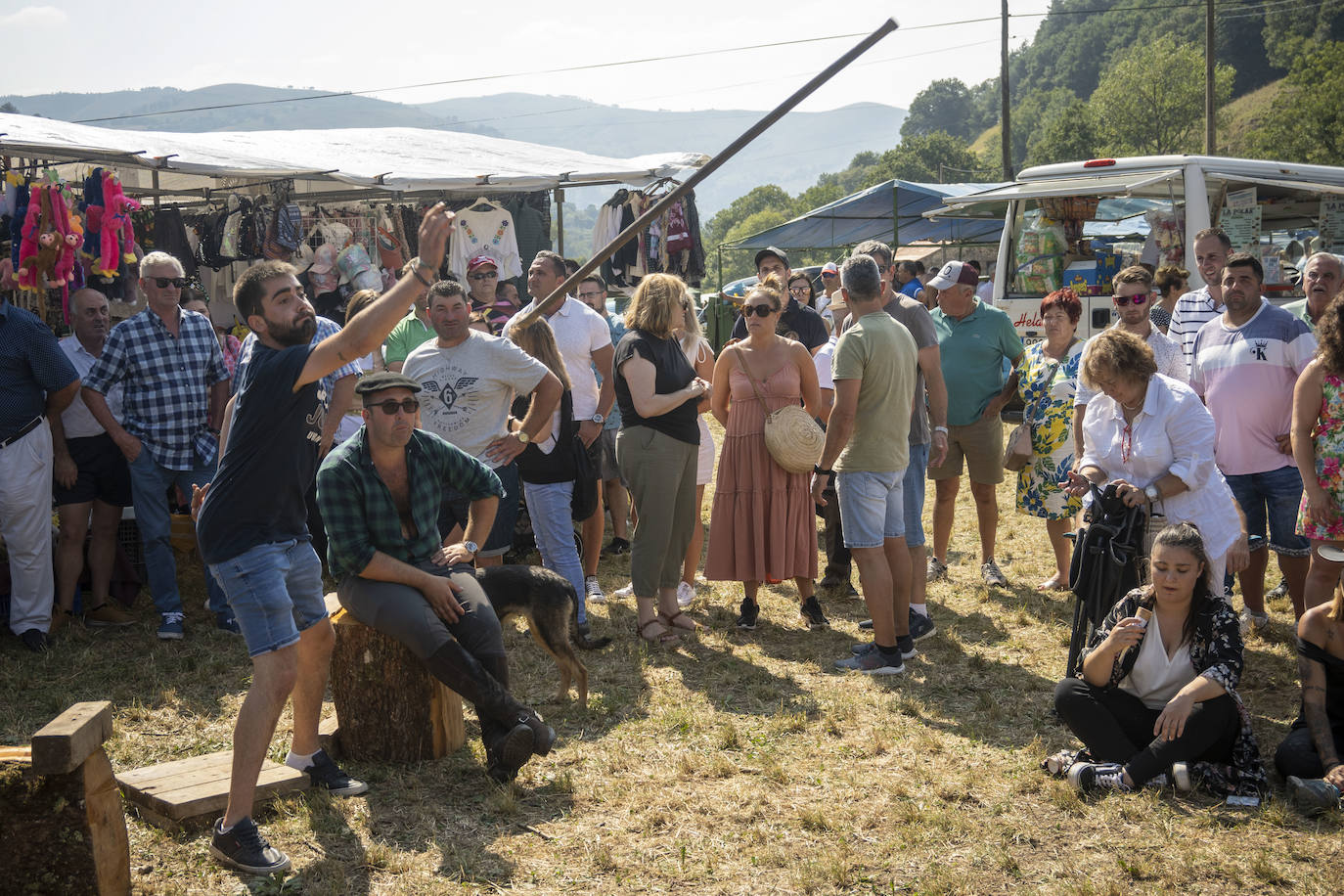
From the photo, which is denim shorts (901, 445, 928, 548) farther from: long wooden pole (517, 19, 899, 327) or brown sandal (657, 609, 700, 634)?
long wooden pole (517, 19, 899, 327)

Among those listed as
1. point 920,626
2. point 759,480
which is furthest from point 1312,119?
point 759,480

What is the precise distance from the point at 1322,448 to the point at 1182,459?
2.28 feet

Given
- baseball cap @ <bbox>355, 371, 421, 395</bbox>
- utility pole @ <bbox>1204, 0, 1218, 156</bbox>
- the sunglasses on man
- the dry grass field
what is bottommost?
the dry grass field

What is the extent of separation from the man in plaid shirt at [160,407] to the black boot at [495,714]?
2.71m

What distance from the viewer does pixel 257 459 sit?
3525 millimetres

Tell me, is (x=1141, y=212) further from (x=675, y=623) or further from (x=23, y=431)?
(x=23, y=431)

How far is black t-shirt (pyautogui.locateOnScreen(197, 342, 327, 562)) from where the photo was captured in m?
3.49

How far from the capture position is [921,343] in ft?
20.1

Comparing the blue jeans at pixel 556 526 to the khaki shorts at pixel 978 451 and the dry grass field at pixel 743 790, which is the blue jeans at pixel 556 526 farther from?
the khaki shorts at pixel 978 451

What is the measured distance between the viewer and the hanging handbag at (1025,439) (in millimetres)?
6547

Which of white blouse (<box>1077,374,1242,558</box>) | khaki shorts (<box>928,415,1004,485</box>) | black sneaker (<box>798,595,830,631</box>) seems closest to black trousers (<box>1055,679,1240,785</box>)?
white blouse (<box>1077,374,1242,558</box>)

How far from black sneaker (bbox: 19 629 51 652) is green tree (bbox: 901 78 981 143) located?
15043 centimetres

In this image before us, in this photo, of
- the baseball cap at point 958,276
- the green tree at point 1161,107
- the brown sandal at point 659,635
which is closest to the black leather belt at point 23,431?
the brown sandal at point 659,635

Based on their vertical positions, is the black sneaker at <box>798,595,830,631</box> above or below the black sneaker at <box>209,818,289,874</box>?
below
